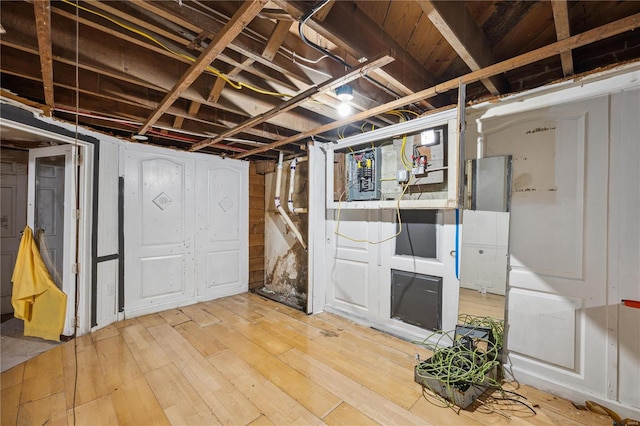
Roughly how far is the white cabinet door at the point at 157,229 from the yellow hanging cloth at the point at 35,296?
0.66m

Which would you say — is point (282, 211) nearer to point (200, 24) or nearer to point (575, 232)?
point (200, 24)

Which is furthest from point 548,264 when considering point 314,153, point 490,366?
point 314,153

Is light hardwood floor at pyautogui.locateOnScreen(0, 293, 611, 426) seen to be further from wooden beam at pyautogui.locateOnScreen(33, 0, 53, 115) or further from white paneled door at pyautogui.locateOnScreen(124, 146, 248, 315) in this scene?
wooden beam at pyautogui.locateOnScreen(33, 0, 53, 115)

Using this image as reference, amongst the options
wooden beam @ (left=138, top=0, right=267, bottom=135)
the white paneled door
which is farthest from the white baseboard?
the white paneled door

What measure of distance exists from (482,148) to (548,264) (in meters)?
0.98

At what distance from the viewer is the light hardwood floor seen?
67.0 inches

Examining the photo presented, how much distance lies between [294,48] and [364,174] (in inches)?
61.4

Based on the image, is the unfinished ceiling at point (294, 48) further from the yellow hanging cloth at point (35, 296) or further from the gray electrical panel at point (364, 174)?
the yellow hanging cloth at point (35, 296)

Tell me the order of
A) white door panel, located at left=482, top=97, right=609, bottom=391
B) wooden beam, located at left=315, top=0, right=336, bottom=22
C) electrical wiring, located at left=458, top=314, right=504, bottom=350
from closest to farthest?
wooden beam, located at left=315, top=0, right=336, bottom=22, white door panel, located at left=482, top=97, right=609, bottom=391, electrical wiring, located at left=458, top=314, right=504, bottom=350

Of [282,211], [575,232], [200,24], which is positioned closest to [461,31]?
[200,24]

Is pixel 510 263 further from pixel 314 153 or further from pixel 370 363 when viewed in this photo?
pixel 314 153

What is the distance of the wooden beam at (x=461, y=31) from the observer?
127 centimetres

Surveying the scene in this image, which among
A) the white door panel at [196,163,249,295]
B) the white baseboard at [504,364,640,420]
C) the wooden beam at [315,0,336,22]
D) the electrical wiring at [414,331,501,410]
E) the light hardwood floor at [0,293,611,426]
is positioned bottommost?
the light hardwood floor at [0,293,611,426]

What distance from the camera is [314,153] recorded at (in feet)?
11.1
